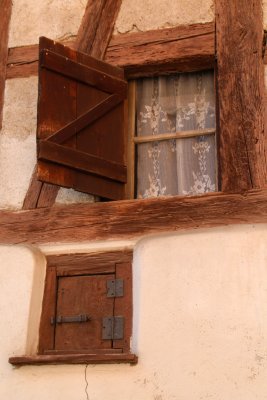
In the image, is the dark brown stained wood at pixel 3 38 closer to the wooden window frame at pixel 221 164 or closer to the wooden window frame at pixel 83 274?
the wooden window frame at pixel 221 164

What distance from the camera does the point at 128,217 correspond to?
5.14 metres

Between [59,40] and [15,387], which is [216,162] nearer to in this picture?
[59,40]

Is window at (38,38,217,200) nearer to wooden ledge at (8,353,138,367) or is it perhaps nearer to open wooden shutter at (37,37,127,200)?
open wooden shutter at (37,37,127,200)

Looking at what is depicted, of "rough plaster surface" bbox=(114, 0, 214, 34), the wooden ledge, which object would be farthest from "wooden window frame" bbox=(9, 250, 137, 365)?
"rough plaster surface" bbox=(114, 0, 214, 34)

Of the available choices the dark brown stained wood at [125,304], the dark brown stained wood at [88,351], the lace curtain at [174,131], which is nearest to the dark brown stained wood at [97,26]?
the lace curtain at [174,131]

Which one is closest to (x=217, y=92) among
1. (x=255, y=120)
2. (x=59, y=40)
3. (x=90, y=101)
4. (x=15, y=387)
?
(x=255, y=120)

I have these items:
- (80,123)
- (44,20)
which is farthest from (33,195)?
(44,20)

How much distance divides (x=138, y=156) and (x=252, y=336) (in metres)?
1.62

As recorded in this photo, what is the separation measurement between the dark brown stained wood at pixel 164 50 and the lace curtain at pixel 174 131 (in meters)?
0.11

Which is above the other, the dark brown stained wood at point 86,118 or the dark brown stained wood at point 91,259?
the dark brown stained wood at point 86,118

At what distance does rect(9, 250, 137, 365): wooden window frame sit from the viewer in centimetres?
477

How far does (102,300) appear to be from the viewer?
504 cm

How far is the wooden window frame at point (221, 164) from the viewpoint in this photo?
5004mm

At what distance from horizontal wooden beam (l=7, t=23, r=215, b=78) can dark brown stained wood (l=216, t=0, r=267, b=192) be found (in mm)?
111
